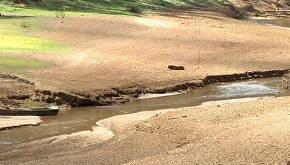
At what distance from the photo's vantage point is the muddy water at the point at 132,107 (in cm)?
1382

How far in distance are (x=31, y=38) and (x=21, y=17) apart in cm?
621

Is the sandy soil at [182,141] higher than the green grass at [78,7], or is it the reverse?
the green grass at [78,7]

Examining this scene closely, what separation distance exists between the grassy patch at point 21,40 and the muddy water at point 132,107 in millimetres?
6871

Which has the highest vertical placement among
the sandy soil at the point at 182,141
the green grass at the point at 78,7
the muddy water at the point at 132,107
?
the green grass at the point at 78,7

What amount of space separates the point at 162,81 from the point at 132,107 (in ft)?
9.16

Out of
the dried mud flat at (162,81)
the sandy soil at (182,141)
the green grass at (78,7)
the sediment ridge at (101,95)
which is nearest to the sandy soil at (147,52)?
the dried mud flat at (162,81)

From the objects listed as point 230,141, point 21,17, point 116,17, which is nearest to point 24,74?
point 230,141

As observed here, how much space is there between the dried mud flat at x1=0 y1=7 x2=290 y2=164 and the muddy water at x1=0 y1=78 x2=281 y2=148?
0.68 metres

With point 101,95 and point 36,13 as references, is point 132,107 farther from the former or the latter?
point 36,13

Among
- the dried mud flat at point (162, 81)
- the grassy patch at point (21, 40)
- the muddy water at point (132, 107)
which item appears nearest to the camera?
the dried mud flat at point (162, 81)

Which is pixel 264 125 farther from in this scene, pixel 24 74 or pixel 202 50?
pixel 202 50

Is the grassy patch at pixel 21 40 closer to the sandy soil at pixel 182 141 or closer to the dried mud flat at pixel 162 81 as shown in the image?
the dried mud flat at pixel 162 81

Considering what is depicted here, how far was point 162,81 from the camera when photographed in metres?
19.9

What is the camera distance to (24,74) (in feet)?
61.5
